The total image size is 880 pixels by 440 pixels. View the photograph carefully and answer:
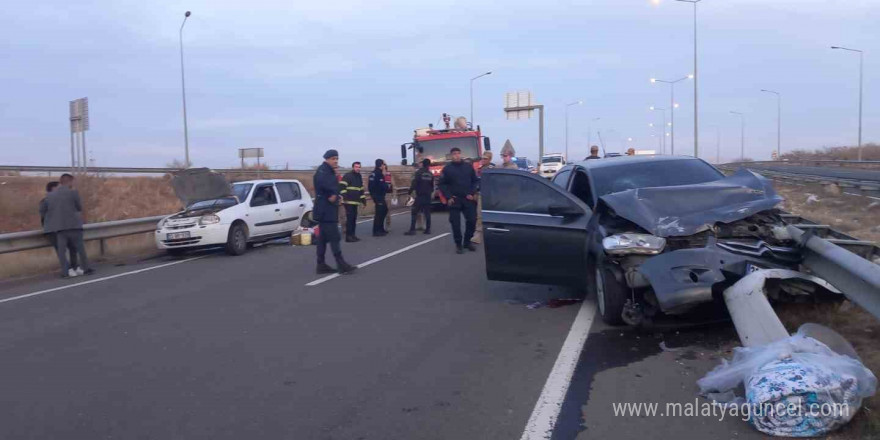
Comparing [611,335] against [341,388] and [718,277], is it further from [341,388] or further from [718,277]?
[341,388]

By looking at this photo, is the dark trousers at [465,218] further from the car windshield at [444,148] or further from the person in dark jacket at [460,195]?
the car windshield at [444,148]

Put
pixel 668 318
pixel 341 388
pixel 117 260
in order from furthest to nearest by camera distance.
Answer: pixel 117 260, pixel 668 318, pixel 341 388

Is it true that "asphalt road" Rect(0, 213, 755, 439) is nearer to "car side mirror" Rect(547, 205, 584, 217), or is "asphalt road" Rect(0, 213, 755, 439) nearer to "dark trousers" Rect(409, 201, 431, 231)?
"car side mirror" Rect(547, 205, 584, 217)

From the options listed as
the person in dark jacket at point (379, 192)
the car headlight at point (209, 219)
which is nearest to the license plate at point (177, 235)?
the car headlight at point (209, 219)

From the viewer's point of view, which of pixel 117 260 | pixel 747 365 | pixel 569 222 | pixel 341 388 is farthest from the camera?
pixel 117 260

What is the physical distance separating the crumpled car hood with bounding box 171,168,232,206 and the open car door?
29.1 ft

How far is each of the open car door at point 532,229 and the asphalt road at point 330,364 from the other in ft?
1.57

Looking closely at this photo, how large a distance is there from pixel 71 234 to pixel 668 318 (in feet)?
32.7

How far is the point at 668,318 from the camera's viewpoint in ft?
24.7

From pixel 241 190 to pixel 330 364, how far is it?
34.4ft

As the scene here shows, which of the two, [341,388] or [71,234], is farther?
[71,234]

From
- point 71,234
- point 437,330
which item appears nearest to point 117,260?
point 71,234

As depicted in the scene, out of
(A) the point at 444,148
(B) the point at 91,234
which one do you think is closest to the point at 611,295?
(B) the point at 91,234

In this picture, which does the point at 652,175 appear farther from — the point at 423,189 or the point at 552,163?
the point at 552,163
